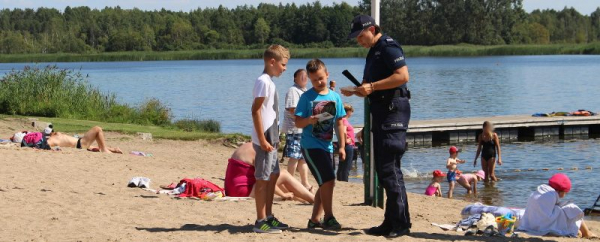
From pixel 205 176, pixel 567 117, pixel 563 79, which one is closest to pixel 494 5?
pixel 563 79

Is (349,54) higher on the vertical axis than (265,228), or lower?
lower

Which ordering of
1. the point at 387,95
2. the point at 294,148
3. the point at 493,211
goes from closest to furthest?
the point at 387,95, the point at 493,211, the point at 294,148

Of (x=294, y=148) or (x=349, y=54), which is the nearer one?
(x=294, y=148)

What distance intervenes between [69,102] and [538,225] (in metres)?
18.6

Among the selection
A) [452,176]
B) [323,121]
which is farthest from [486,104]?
[323,121]

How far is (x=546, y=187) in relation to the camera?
8.80 m

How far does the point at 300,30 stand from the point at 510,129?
113456 millimetres

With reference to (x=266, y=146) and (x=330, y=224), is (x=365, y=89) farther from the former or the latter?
(x=330, y=224)

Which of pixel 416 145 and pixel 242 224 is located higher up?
pixel 242 224

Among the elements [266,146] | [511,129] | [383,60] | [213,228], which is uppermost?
[383,60]

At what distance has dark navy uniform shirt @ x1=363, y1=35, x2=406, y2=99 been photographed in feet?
24.8

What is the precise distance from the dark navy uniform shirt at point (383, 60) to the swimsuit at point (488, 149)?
9.59 meters

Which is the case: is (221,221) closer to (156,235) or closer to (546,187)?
(156,235)

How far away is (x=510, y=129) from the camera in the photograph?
26531 millimetres
